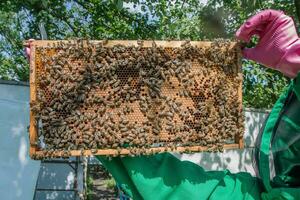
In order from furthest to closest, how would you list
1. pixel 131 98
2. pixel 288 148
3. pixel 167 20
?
1. pixel 167 20
2. pixel 131 98
3. pixel 288 148

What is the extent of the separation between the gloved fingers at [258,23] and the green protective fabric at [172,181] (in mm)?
524

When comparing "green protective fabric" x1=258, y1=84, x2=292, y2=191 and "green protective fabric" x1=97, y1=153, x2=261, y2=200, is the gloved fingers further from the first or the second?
"green protective fabric" x1=97, y1=153, x2=261, y2=200

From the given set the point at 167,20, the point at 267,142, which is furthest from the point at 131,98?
the point at 167,20

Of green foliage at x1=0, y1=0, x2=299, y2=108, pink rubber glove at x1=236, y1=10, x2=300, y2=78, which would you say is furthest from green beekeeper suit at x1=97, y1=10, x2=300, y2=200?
green foliage at x1=0, y1=0, x2=299, y2=108

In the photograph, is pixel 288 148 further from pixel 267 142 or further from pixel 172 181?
pixel 172 181

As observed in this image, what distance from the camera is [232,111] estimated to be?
66.5 inches

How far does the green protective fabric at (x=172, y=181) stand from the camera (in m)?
1.52

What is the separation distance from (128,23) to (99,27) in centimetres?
52

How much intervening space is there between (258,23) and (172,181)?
24.9 inches

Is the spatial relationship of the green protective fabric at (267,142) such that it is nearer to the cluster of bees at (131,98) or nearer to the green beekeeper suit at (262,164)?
the green beekeeper suit at (262,164)

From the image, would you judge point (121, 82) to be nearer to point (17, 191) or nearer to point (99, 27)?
point (17, 191)

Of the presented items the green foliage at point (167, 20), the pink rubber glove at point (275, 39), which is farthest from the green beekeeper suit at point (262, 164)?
the green foliage at point (167, 20)

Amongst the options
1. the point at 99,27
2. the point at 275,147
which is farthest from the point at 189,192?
the point at 99,27

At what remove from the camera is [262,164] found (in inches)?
60.0
